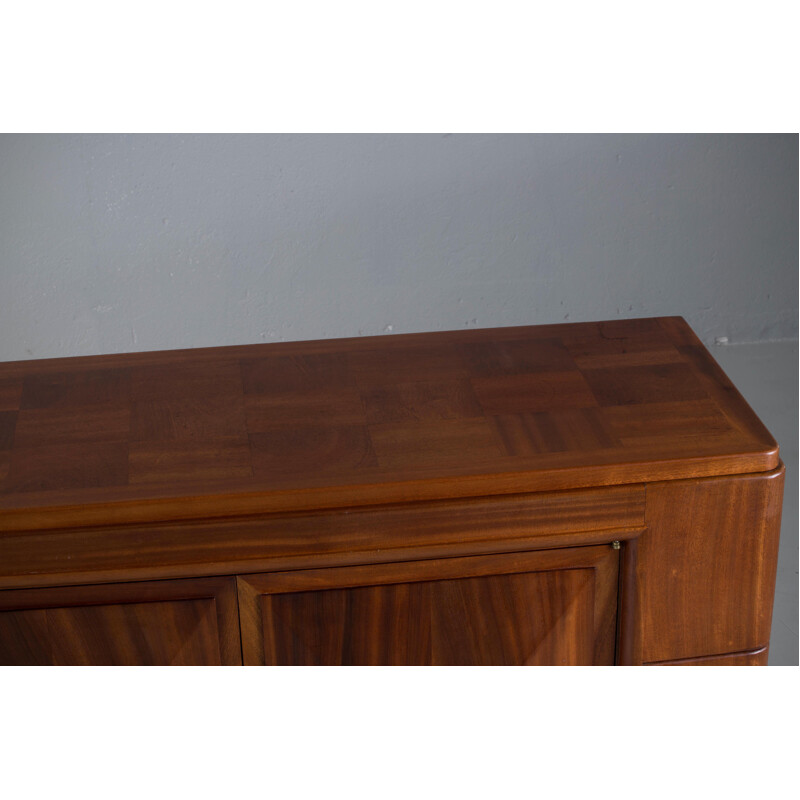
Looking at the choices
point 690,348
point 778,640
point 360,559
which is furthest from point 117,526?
point 778,640

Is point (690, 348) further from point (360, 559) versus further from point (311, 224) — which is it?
point (311, 224)

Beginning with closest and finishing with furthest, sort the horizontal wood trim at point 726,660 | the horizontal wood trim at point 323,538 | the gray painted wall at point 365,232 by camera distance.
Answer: the horizontal wood trim at point 323,538 < the horizontal wood trim at point 726,660 < the gray painted wall at point 365,232

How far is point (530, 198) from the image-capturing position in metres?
2.36

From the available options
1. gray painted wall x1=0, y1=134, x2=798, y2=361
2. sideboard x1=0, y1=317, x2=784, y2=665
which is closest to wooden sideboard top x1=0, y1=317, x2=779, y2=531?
sideboard x1=0, y1=317, x2=784, y2=665

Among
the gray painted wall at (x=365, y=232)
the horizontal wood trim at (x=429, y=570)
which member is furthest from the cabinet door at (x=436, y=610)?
the gray painted wall at (x=365, y=232)

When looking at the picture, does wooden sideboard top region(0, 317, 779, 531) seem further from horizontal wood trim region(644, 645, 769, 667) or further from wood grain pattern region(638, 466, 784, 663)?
horizontal wood trim region(644, 645, 769, 667)

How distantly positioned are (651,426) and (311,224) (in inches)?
47.5

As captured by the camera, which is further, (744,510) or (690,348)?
(690,348)

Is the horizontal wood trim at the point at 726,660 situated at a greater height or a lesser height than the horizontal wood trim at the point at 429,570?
lesser

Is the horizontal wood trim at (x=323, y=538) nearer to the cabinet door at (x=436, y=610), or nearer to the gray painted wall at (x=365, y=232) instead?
the cabinet door at (x=436, y=610)

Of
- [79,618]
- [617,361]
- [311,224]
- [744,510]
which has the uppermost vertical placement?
[311,224]

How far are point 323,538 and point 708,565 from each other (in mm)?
428

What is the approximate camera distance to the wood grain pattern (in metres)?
1.22

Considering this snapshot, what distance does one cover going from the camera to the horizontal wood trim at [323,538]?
3.81ft
